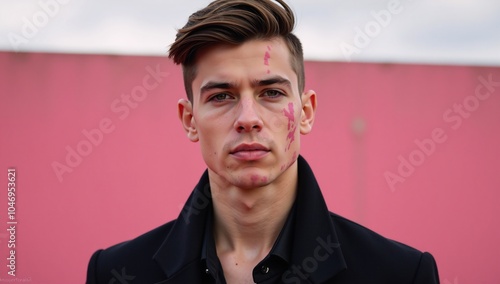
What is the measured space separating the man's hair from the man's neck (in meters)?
0.38

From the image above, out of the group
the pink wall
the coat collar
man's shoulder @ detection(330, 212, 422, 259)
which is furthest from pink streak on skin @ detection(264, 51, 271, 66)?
the pink wall

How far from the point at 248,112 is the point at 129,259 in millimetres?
728

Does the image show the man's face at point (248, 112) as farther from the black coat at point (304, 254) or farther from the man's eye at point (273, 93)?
the black coat at point (304, 254)

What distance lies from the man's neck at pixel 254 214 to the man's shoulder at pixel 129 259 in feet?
0.87

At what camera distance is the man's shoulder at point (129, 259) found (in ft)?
7.70

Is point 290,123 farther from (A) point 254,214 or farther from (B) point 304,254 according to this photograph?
(B) point 304,254

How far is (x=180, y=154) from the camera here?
5.45 meters

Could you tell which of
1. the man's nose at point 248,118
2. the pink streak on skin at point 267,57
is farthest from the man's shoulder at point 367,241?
the pink streak on skin at point 267,57

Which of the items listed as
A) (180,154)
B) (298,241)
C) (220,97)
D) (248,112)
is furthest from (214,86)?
(180,154)

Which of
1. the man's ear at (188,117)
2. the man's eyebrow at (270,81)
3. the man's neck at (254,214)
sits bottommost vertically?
the man's neck at (254,214)

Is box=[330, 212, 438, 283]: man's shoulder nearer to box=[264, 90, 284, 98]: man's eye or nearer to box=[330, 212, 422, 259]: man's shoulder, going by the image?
box=[330, 212, 422, 259]: man's shoulder

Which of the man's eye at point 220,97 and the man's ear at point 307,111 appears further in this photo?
the man's ear at point 307,111

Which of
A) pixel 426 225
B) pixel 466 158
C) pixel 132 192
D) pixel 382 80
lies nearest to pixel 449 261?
pixel 426 225

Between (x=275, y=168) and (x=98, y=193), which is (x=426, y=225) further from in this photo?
(x=275, y=168)
